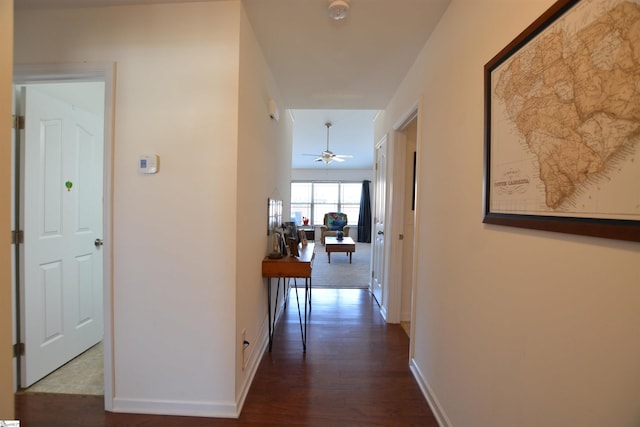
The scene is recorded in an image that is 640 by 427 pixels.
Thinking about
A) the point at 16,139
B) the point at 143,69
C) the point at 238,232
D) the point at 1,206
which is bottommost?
the point at 238,232

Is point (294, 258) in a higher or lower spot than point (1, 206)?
lower

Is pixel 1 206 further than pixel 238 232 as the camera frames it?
No

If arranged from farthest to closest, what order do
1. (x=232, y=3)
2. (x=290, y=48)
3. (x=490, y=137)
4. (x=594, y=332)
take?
1. (x=290, y=48)
2. (x=232, y=3)
3. (x=490, y=137)
4. (x=594, y=332)

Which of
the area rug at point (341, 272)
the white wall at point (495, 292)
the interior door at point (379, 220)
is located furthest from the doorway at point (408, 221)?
the area rug at point (341, 272)

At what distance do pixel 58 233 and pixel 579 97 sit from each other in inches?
120

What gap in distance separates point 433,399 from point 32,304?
278 centimetres

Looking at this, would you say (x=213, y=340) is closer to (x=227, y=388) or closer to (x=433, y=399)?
(x=227, y=388)

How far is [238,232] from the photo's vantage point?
152 centimetres

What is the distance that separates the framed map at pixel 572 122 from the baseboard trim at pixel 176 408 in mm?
1811

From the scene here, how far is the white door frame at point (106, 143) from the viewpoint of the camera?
4.86 feet

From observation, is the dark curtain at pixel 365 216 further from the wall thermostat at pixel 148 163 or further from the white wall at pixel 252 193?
the wall thermostat at pixel 148 163

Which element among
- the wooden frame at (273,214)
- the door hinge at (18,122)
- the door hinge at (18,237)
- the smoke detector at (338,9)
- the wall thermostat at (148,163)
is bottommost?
the door hinge at (18,237)

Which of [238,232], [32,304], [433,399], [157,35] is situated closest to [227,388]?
[238,232]

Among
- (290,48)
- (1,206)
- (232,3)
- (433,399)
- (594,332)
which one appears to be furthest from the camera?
(290,48)
